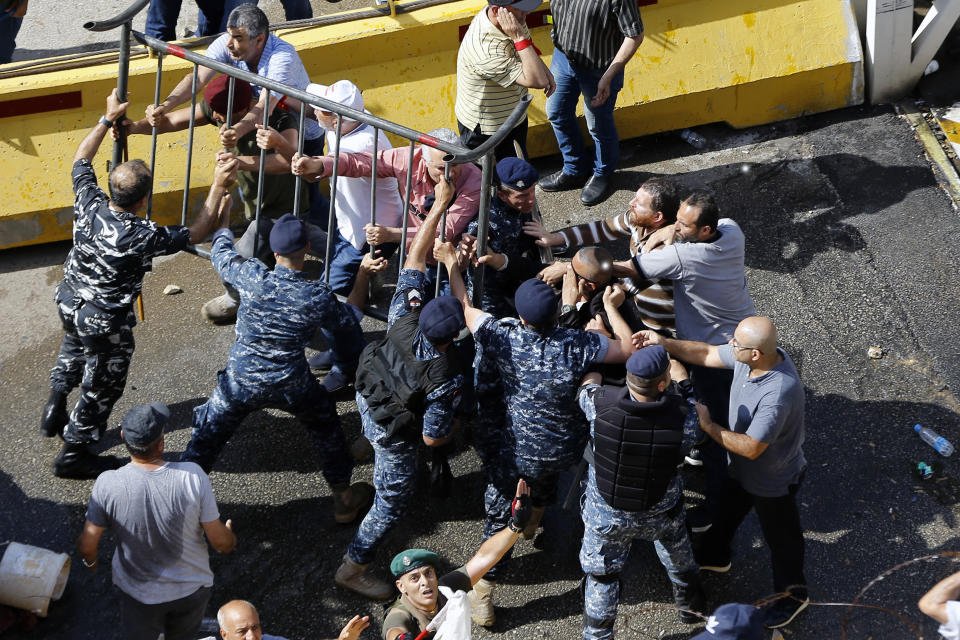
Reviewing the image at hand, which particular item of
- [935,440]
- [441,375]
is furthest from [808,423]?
[441,375]

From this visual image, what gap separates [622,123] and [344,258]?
319 centimetres

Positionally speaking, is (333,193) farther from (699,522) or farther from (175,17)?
(175,17)

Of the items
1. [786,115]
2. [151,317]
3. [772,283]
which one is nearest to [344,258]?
[151,317]

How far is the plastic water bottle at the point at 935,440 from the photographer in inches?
229

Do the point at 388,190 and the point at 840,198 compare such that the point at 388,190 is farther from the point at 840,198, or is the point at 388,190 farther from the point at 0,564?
the point at 840,198

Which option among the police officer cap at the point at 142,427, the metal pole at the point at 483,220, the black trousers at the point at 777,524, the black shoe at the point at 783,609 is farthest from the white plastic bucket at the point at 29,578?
the black shoe at the point at 783,609

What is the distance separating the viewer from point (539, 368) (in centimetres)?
485

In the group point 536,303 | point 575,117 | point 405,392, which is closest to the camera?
point 536,303

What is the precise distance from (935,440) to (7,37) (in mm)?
8132

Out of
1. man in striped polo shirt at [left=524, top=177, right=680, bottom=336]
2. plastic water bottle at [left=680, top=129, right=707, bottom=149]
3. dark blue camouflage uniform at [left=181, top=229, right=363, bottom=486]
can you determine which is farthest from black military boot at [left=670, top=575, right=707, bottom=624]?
plastic water bottle at [left=680, top=129, right=707, bottom=149]

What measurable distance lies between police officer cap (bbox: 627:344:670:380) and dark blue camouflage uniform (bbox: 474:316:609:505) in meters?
0.46

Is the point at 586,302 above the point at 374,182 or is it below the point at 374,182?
below

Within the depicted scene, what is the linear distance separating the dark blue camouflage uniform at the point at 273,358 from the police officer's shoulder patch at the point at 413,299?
44cm

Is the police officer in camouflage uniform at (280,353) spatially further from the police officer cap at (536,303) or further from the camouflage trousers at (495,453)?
the police officer cap at (536,303)
